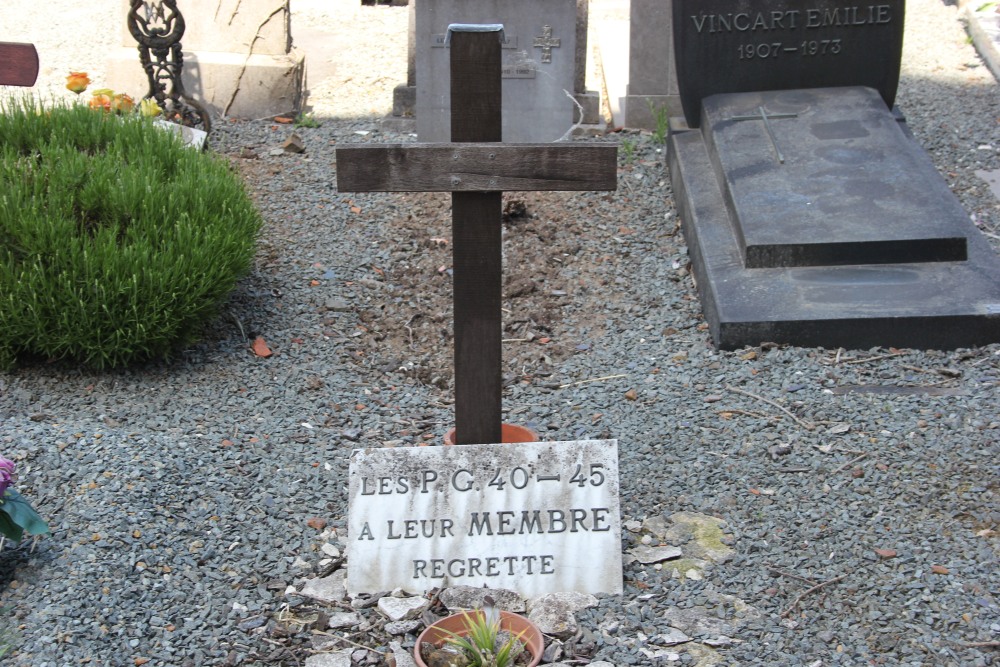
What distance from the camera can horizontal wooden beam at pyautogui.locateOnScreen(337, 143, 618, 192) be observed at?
2.88 meters

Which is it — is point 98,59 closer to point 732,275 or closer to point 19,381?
point 19,381

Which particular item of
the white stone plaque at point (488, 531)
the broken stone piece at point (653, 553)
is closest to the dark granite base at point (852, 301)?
the broken stone piece at point (653, 553)

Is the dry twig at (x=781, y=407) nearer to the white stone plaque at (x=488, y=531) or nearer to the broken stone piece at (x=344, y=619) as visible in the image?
the white stone plaque at (x=488, y=531)

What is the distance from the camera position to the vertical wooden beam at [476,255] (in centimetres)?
288

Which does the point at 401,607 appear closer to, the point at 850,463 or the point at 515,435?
the point at 515,435

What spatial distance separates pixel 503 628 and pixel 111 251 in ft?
7.33

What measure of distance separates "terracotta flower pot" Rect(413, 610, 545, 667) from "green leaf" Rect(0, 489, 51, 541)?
1.06m

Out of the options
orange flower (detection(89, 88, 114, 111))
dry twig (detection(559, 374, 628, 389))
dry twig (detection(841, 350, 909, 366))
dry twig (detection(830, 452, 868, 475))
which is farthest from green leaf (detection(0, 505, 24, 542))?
orange flower (detection(89, 88, 114, 111))

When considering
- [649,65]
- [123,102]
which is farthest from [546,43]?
[123,102]

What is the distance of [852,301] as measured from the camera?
461cm

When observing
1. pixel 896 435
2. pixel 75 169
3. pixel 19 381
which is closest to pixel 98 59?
pixel 75 169

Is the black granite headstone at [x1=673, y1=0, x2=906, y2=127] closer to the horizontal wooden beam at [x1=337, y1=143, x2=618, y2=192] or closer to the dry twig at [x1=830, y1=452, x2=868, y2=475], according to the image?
the dry twig at [x1=830, y1=452, x2=868, y2=475]

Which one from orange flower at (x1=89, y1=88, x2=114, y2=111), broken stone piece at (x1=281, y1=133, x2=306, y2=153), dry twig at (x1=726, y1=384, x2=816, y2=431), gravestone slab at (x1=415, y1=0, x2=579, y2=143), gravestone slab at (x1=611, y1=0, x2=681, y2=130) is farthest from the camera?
gravestone slab at (x1=611, y1=0, x2=681, y2=130)

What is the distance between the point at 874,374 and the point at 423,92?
11.4ft
